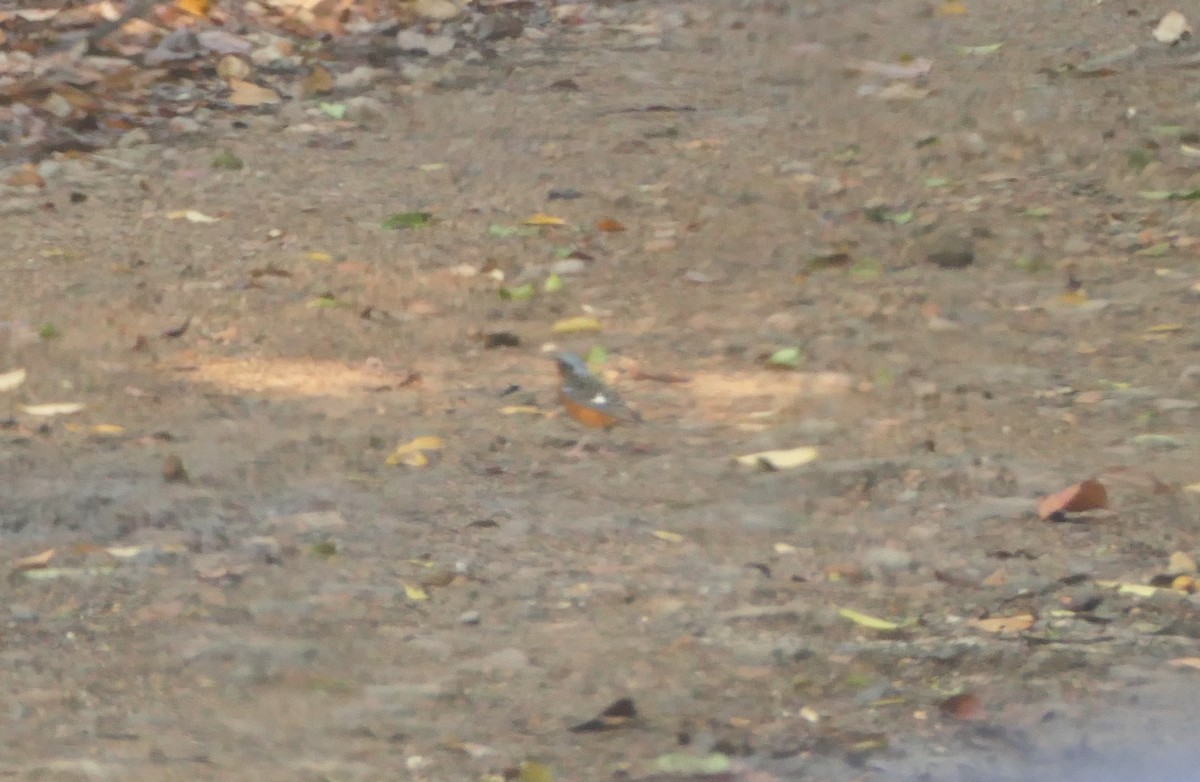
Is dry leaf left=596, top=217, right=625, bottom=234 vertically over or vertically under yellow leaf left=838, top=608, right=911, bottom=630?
under

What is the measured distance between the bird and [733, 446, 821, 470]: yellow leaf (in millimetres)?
330

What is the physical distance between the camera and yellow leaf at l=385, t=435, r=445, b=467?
11.5ft

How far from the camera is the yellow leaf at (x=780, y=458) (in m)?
3.44

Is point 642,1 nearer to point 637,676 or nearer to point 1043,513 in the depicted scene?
point 1043,513

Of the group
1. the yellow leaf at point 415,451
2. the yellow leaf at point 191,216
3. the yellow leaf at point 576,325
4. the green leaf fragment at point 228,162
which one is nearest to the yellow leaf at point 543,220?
the yellow leaf at point 576,325

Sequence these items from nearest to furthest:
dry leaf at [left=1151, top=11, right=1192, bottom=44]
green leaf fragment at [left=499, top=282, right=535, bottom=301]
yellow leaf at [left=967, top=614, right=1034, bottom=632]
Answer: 1. yellow leaf at [left=967, top=614, right=1034, bottom=632]
2. green leaf fragment at [left=499, top=282, right=535, bottom=301]
3. dry leaf at [left=1151, top=11, right=1192, bottom=44]

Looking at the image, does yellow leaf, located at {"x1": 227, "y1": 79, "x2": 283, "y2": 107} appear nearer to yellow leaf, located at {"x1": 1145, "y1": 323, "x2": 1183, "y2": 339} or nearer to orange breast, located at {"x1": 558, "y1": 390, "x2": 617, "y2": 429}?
orange breast, located at {"x1": 558, "y1": 390, "x2": 617, "y2": 429}

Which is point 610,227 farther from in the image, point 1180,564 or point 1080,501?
point 1180,564

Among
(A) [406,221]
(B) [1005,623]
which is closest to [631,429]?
(B) [1005,623]

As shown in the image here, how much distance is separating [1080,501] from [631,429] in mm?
992

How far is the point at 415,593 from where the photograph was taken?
2877mm

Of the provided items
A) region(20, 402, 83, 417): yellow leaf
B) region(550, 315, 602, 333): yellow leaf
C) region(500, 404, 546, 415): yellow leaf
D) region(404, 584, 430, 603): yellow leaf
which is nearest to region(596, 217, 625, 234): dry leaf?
region(550, 315, 602, 333): yellow leaf

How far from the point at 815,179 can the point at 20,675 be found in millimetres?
3275

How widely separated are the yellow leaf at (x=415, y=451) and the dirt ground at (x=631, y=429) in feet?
0.12
